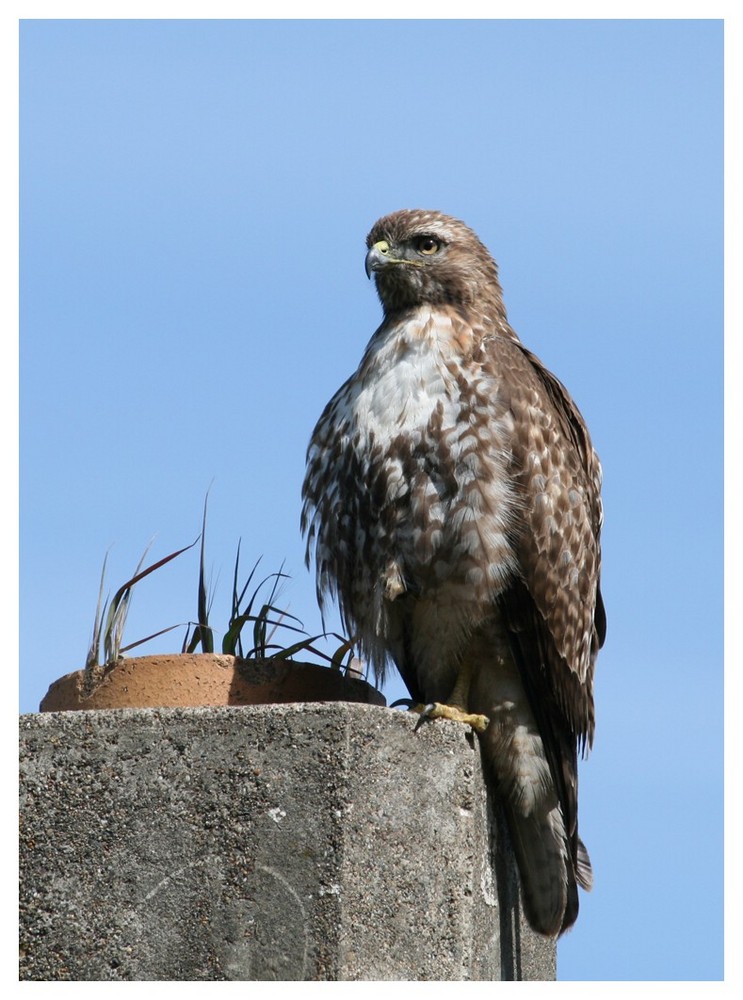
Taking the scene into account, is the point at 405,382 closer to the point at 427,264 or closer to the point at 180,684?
the point at 427,264

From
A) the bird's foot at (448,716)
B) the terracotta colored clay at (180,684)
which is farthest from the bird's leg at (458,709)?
the terracotta colored clay at (180,684)

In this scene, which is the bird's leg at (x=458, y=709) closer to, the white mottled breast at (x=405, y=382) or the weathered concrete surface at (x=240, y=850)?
the weathered concrete surface at (x=240, y=850)

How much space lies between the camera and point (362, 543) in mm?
6379

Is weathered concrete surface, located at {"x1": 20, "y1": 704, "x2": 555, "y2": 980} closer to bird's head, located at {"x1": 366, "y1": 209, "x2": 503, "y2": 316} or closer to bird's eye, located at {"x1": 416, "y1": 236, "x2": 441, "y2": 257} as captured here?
bird's head, located at {"x1": 366, "y1": 209, "x2": 503, "y2": 316}

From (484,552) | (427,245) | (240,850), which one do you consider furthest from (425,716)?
(427,245)

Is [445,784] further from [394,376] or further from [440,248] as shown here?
[440,248]

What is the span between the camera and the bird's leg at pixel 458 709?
5.33m

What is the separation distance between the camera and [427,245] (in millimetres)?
6945

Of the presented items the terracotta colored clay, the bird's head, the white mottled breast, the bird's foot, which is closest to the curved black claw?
the bird's foot

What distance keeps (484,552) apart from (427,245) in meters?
1.63
